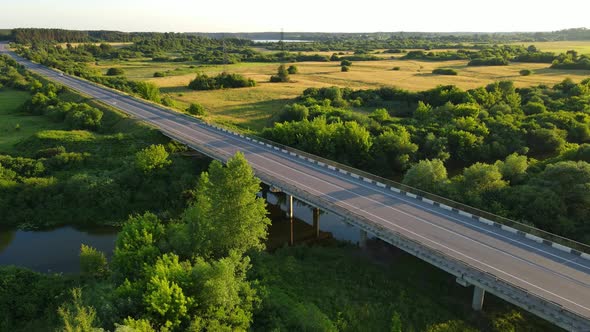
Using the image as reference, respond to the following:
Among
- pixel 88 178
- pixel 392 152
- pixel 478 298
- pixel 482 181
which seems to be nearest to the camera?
pixel 478 298

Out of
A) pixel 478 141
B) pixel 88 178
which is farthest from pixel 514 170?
pixel 88 178

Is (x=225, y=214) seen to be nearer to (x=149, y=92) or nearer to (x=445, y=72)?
(x=149, y=92)

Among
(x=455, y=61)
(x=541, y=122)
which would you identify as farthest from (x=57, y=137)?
(x=455, y=61)

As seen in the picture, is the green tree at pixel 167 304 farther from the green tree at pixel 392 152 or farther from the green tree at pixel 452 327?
the green tree at pixel 392 152

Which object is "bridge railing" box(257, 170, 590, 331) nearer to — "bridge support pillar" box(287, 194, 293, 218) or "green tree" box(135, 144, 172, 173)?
"bridge support pillar" box(287, 194, 293, 218)

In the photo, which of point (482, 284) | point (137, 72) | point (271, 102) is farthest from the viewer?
point (137, 72)

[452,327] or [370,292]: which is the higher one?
[370,292]

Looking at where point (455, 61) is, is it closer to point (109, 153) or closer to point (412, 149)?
point (412, 149)
